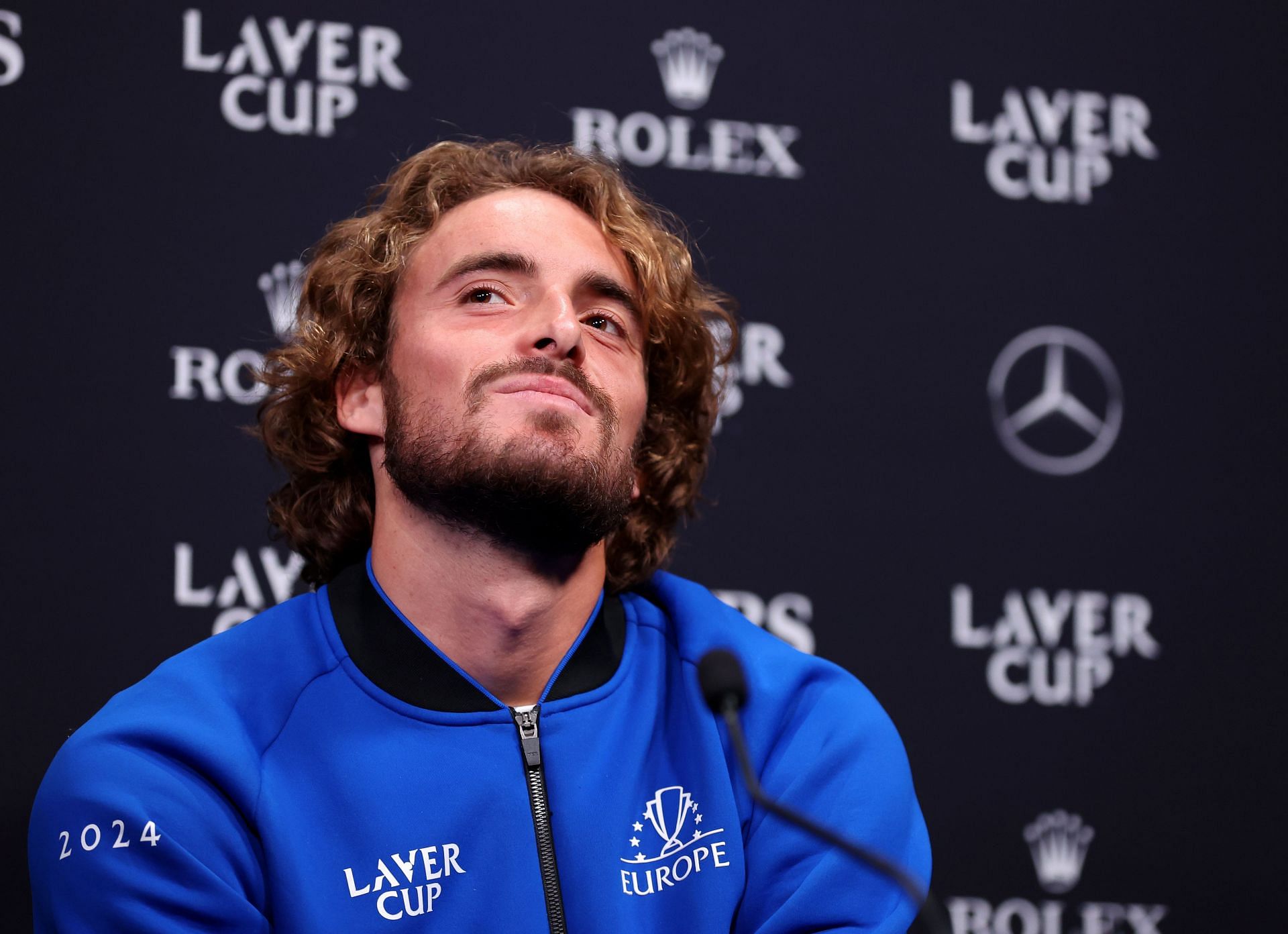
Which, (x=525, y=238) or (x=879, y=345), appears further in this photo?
(x=879, y=345)

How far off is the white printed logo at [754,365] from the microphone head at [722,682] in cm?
101

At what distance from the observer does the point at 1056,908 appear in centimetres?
214

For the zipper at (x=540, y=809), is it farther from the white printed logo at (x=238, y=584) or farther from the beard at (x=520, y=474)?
the white printed logo at (x=238, y=584)

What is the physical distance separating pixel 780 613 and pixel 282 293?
2.88ft

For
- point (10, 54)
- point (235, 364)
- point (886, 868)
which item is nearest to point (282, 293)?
point (235, 364)

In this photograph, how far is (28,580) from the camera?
1928 mm

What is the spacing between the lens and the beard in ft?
4.95

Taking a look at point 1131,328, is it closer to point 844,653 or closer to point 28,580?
point 844,653

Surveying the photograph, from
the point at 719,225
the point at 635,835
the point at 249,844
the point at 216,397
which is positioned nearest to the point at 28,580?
the point at 216,397

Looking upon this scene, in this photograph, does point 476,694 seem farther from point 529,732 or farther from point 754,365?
point 754,365

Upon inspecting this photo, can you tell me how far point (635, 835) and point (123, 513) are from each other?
0.93 m

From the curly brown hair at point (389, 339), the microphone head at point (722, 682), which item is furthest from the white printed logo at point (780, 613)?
the microphone head at point (722, 682)

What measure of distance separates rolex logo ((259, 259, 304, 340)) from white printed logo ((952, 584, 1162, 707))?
3.56 ft

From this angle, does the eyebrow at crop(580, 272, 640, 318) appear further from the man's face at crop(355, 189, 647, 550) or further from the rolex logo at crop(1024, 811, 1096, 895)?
the rolex logo at crop(1024, 811, 1096, 895)
